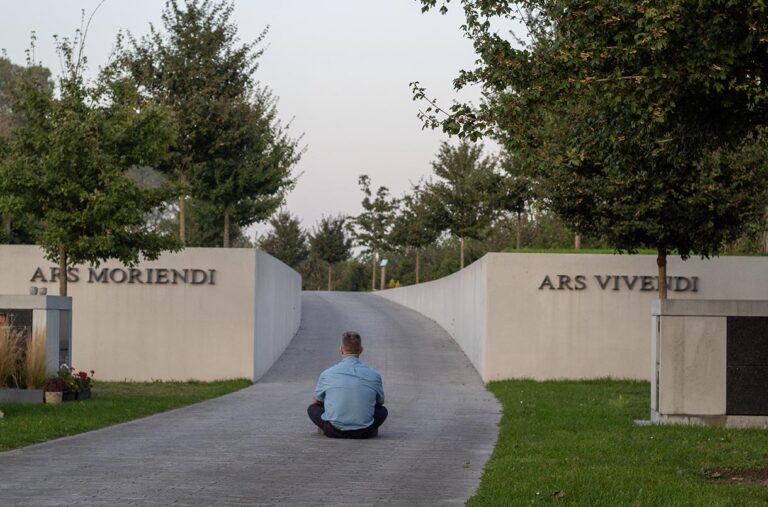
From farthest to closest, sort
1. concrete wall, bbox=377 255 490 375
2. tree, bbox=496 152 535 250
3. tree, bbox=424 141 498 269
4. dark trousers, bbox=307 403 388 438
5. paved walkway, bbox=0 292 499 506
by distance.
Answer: tree, bbox=424 141 498 269 → tree, bbox=496 152 535 250 → concrete wall, bbox=377 255 490 375 → dark trousers, bbox=307 403 388 438 → paved walkway, bbox=0 292 499 506

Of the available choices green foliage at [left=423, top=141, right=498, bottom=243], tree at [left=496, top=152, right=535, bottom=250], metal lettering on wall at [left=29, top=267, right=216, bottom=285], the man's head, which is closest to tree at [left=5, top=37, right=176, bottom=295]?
metal lettering on wall at [left=29, top=267, right=216, bottom=285]

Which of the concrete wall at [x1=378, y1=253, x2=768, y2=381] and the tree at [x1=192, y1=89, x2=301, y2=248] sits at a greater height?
the tree at [x1=192, y1=89, x2=301, y2=248]

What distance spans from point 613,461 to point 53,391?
395 inches

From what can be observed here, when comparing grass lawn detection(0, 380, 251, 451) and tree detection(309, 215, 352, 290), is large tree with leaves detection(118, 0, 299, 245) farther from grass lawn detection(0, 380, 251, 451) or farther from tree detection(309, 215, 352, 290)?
tree detection(309, 215, 352, 290)

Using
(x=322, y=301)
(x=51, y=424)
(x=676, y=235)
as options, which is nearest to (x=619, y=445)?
(x=51, y=424)

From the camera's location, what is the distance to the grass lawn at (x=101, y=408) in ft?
44.0

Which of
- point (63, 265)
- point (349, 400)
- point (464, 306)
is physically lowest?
point (349, 400)

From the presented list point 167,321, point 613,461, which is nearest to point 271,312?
point 167,321

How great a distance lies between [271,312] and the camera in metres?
28.0

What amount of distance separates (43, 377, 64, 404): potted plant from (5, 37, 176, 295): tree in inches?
106

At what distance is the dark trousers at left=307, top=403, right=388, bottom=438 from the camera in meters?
13.1

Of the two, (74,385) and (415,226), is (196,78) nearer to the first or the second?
(74,385)

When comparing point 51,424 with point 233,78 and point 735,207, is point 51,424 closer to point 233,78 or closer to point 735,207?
point 735,207

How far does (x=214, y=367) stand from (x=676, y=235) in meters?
10.4
